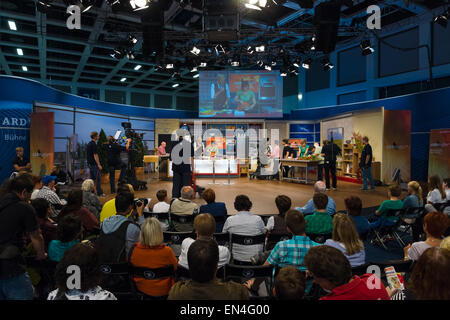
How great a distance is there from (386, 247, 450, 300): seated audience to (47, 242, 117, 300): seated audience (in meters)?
1.50

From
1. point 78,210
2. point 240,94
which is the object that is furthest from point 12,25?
point 78,210

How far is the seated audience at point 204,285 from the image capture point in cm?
135

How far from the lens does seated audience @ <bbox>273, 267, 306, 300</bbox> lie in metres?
1.42

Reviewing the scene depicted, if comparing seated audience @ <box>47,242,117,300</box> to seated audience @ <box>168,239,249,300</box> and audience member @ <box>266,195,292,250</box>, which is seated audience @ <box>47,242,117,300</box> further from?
audience member @ <box>266,195,292,250</box>

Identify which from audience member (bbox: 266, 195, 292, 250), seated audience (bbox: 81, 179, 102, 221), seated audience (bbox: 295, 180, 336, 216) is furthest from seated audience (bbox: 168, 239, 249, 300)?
seated audience (bbox: 81, 179, 102, 221)

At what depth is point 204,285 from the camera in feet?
4.50

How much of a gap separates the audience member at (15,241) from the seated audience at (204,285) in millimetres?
1326

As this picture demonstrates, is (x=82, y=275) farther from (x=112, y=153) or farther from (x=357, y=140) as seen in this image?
(x=357, y=140)

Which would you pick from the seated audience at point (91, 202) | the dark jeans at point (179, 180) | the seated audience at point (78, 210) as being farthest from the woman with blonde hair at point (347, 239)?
the dark jeans at point (179, 180)

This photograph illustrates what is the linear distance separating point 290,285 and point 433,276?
633 millimetres

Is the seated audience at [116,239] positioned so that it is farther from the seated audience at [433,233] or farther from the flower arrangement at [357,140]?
the flower arrangement at [357,140]
